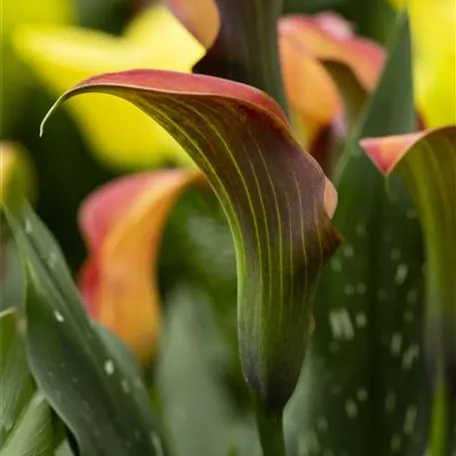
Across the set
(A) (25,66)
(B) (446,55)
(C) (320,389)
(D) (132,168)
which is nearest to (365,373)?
(C) (320,389)

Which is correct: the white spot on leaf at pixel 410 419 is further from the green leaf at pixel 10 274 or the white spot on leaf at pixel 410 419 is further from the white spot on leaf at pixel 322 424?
the green leaf at pixel 10 274

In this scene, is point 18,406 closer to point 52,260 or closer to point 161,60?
point 52,260

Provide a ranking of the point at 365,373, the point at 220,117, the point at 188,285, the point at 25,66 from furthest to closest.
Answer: the point at 25,66 < the point at 188,285 < the point at 365,373 < the point at 220,117

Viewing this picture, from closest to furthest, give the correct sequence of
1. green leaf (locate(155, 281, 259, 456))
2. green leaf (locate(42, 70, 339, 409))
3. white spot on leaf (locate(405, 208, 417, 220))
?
green leaf (locate(42, 70, 339, 409)), white spot on leaf (locate(405, 208, 417, 220)), green leaf (locate(155, 281, 259, 456))

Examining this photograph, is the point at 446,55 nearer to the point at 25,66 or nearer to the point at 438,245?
the point at 438,245

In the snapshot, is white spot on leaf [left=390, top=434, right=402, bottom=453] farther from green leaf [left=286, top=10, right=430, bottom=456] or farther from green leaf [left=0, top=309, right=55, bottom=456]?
green leaf [left=0, top=309, right=55, bottom=456]

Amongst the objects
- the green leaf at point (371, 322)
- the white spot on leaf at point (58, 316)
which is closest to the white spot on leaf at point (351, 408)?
the green leaf at point (371, 322)

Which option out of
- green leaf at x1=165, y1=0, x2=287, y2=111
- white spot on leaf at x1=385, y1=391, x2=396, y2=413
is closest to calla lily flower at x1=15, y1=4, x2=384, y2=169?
green leaf at x1=165, y1=0, x2=287, y2=111
